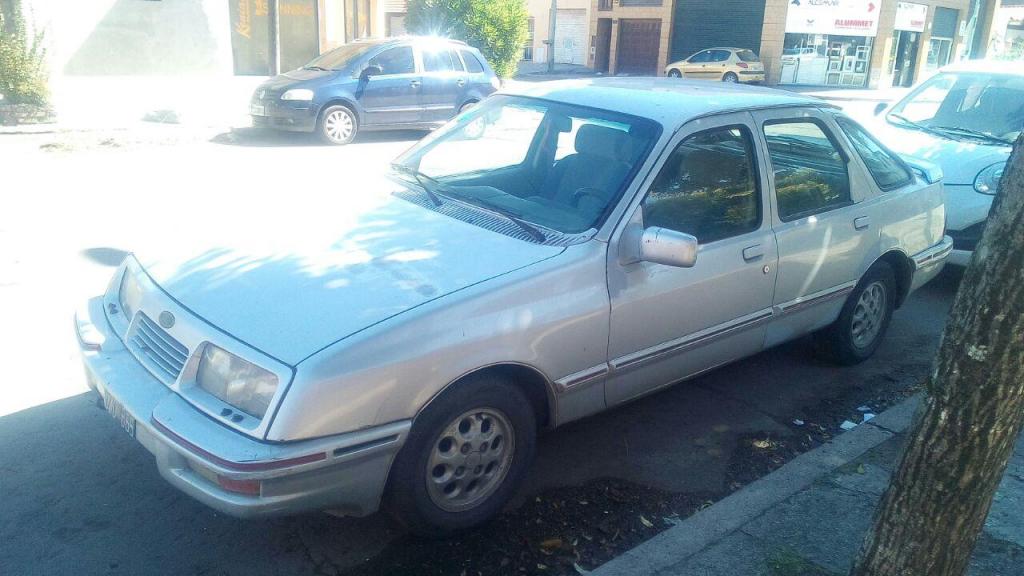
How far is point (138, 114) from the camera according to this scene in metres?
14.6

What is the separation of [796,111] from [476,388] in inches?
106

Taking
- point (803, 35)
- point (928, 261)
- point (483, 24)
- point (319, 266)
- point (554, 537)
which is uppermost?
point (803, 35)

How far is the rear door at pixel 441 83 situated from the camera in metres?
13.8

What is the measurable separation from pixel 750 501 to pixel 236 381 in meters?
2.22

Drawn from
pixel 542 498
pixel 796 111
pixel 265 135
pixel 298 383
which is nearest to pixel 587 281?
pixel 542 498

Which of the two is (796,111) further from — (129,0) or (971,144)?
(129,0)

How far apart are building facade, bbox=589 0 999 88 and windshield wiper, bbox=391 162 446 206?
33554mm

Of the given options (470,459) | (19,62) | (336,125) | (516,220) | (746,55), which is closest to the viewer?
Result: (470,459)

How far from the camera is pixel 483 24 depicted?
Result: 2259 centimetres

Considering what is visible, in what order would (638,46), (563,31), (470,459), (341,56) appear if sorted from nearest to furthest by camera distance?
(470,459) < (341,56) < (638,46) < (563,31)

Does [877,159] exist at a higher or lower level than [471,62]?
lower

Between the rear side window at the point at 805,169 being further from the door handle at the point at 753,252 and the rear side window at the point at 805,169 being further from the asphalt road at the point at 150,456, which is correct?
the asphalt road at the point at 150,456

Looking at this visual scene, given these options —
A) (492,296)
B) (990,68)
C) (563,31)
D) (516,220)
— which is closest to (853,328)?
(516,220)

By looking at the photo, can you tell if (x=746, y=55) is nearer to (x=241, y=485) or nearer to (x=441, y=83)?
(x=441, y=83)
